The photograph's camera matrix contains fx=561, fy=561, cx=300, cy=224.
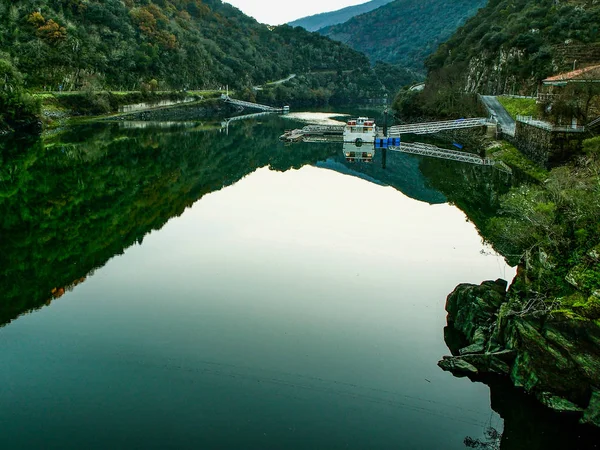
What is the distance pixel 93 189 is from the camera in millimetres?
38094

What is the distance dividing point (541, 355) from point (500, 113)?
52619 millimetres

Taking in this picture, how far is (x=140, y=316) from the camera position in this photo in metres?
18.7

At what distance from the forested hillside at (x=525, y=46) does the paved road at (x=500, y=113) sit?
303 centimetres

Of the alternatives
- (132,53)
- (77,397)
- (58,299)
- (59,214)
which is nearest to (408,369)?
(77,397)

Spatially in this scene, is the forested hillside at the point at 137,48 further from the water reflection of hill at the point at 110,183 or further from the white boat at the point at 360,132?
the white boat at the point at 360,132

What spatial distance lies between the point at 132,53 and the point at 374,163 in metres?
64.5

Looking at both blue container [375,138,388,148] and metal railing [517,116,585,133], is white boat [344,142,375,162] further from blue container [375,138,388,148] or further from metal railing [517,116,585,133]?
metal railing [517,116,585,133]

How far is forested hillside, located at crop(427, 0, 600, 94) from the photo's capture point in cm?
5622

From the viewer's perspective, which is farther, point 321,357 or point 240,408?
point 321,357

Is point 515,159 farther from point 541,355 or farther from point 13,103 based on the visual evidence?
point 13,103

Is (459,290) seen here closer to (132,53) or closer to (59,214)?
(59,214)

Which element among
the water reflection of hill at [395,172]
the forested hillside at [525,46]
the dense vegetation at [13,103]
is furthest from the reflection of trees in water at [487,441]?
the dense vegetation at [13,103]

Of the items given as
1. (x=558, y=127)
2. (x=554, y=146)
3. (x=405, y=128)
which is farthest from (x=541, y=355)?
(x=405, y=128)

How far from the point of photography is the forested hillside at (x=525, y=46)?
56.2 metres
